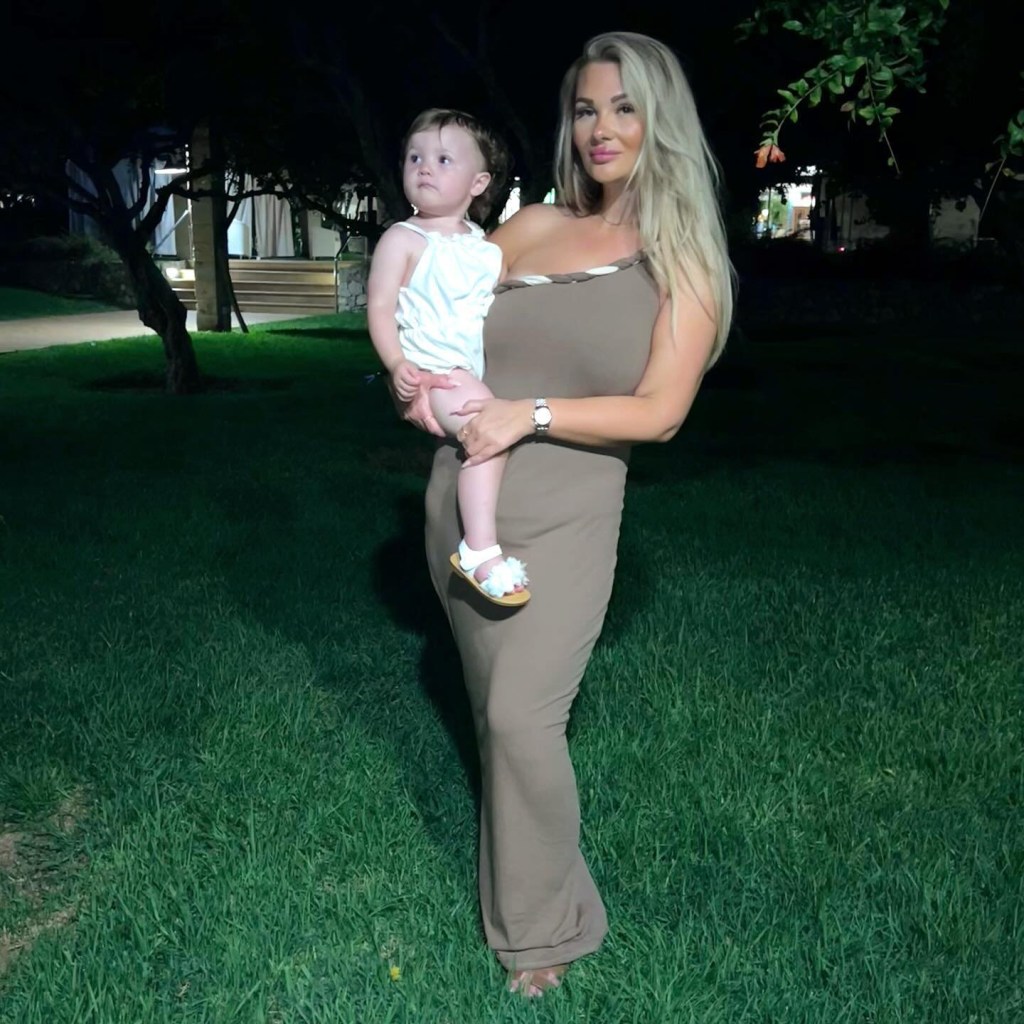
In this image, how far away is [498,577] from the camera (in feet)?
10.1

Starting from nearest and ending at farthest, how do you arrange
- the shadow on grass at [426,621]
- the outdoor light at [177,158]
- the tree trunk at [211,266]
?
the shadow on grass at [426,621]
the outdoor light at [177,158]
the tree trunk at [211,266]

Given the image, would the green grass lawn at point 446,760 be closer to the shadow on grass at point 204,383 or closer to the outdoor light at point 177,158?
the shadow on grass at point 204,383

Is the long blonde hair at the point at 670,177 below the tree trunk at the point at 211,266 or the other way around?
the other way around

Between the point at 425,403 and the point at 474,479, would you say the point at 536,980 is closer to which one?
the point at 474,479

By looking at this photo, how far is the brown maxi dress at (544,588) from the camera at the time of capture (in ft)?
10.2

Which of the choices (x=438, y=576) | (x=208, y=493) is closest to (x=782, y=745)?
(x=438, y=576)

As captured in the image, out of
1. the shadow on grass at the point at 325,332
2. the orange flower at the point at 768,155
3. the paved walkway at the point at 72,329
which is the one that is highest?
the orange flower at the point at 768,155

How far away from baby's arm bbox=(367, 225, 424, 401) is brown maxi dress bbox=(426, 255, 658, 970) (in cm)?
20

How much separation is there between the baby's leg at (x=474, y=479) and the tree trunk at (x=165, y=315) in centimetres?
1220

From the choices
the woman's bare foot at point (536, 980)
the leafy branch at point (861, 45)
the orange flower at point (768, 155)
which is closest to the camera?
the woman's bare foot at point (536, 980)

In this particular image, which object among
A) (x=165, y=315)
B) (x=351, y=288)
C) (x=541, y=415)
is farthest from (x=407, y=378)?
(x=351, y=288)

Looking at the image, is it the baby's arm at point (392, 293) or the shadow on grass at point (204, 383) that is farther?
Result: the shadow on grass at point (204, 383)

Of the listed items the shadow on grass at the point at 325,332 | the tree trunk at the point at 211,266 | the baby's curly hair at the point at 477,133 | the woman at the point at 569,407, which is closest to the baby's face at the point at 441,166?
the baby's curly hair at the point at 477,133

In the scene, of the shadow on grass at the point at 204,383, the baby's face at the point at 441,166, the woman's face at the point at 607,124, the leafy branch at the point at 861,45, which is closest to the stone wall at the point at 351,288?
the shadow on grass at the point at 204,383
